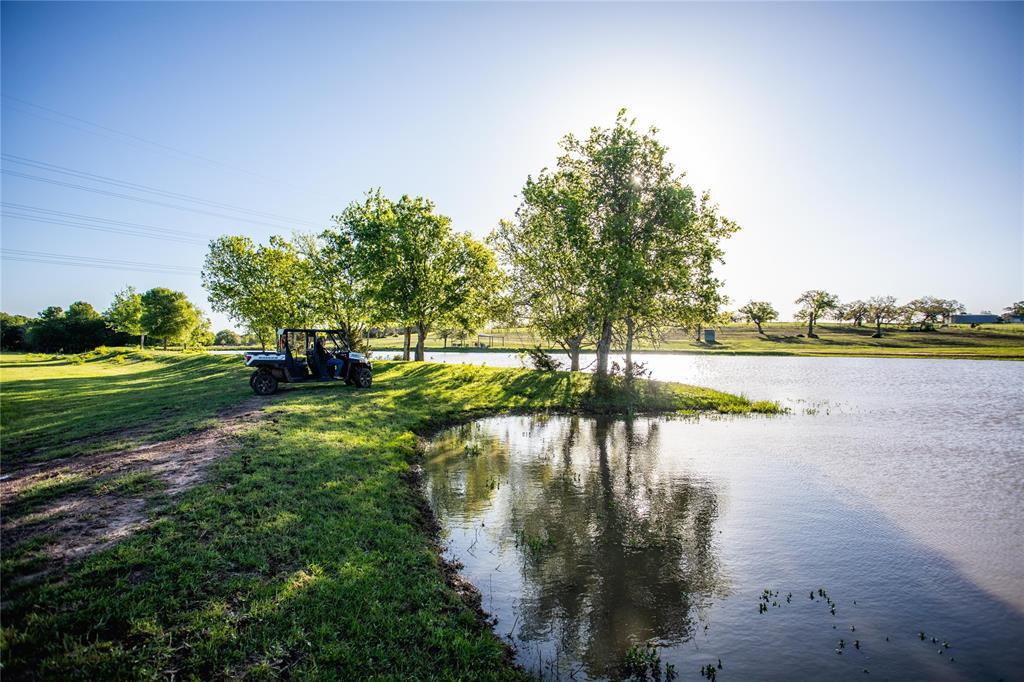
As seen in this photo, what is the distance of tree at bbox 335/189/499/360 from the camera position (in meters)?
37.8

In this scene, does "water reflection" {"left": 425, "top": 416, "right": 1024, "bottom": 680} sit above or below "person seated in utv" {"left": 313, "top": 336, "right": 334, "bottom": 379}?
below

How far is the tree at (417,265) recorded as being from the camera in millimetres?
37844

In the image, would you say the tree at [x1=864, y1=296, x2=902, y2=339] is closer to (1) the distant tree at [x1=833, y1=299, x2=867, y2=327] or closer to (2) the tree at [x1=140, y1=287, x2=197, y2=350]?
(1) the distant tree at [x1=833, y1=299, x2=867, y2=327]

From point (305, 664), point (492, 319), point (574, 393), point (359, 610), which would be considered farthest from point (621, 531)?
point (492, 319)

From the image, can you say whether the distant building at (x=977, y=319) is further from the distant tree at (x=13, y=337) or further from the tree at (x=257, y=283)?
the distant tree at (x=13, y=337)

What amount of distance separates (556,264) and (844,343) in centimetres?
9759

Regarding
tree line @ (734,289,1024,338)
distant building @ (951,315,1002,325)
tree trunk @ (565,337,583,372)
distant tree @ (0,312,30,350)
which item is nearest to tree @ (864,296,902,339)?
tree line @ (734,289,1024,338)

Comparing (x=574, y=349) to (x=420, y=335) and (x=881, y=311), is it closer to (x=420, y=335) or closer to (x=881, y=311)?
(x=420, y=335)

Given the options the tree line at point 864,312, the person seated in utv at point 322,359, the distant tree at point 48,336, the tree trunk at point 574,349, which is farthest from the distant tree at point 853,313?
the distant tree at point 48,336

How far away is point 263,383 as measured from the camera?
2308 cm

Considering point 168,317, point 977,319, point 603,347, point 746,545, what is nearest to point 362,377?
point 603,347

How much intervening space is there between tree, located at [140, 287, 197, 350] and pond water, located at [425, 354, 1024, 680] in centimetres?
7466

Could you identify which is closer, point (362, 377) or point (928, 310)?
point (362, 377)

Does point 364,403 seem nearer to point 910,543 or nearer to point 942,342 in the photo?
point 910,543
